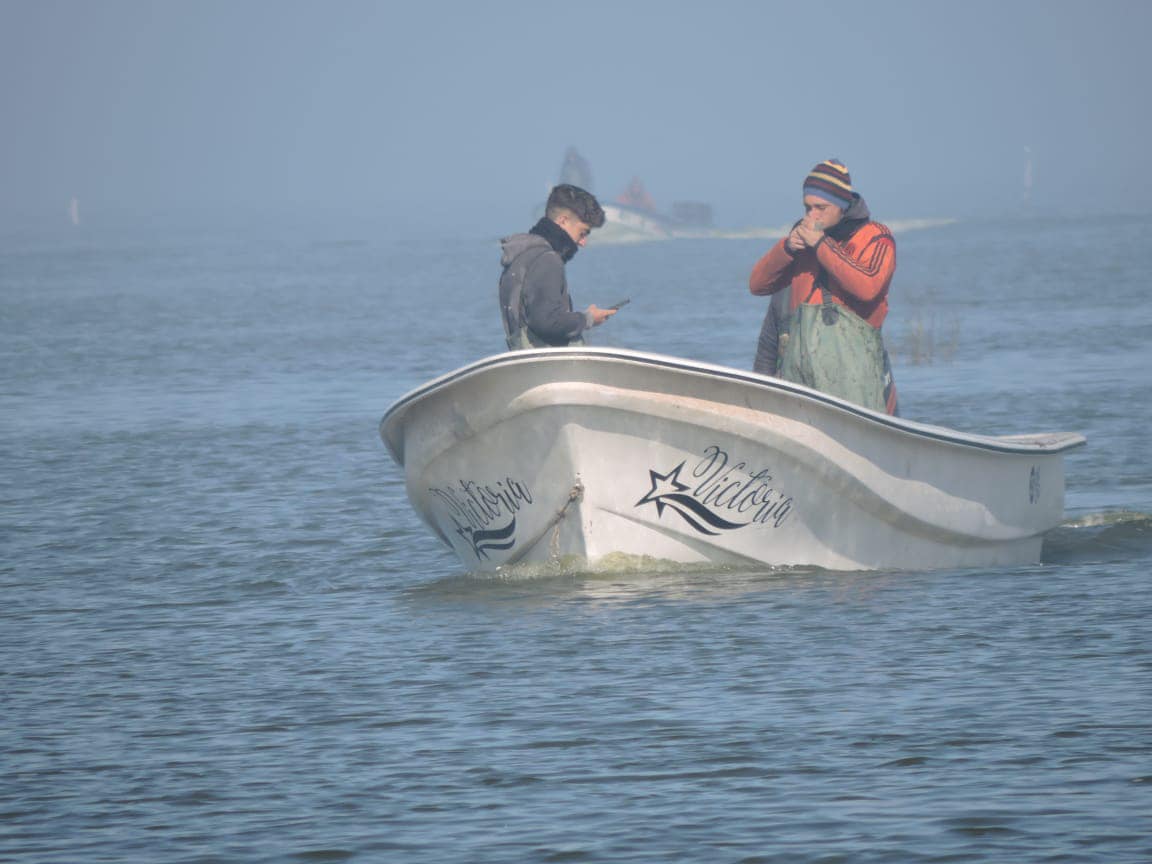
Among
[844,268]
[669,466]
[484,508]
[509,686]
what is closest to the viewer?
[509,686]

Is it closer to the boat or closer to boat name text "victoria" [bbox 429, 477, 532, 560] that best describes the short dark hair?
the boat

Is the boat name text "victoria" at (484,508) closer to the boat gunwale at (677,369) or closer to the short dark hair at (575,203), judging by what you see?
the boat gunwale at (677,369)

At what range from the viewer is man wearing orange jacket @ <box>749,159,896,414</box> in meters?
11.4

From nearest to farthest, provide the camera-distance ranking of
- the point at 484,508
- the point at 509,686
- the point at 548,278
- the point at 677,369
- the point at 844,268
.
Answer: the point at 509,686
the point at 677,369
the point at 548,278
the point at 844,268
the point at 484,508

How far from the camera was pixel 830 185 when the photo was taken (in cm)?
1145

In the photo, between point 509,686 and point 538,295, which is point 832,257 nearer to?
point 538,295

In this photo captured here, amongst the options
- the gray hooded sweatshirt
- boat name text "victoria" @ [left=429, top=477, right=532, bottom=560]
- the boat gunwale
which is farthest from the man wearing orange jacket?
boat name text "victoria" @ [left=429, top=477, right=532, bottom=560]

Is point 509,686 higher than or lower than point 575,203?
lower

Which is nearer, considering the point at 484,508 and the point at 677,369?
the point at 677,369

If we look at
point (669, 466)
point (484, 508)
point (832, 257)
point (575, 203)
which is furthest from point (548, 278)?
point (832, 257)

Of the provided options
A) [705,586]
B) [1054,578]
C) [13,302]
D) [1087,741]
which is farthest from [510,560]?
[13,302]

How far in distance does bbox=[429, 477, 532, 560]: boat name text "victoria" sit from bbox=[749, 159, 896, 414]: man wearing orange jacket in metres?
1.80

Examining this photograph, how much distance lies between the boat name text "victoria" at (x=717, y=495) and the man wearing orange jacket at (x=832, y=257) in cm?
111

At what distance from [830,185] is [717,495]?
178cm
